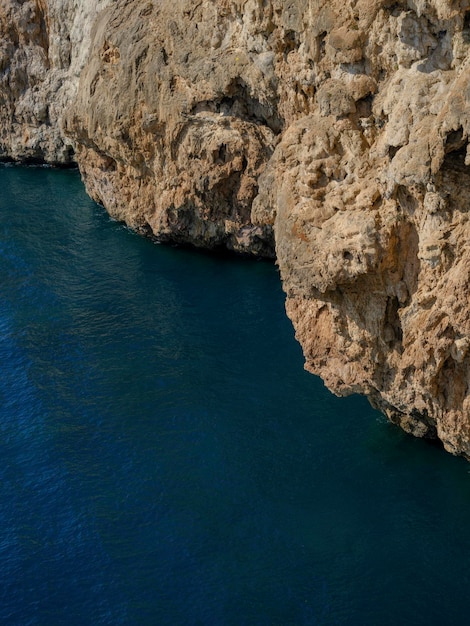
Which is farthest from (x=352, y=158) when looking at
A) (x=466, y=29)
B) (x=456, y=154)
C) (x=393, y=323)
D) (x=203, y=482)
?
(x=203, y=482)

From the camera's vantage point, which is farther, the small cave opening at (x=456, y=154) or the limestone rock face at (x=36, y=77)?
the limestone rock face at (x=36, y=77)

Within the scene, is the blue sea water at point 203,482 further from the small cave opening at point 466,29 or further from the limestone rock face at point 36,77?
the limestone rock face at point 36,77

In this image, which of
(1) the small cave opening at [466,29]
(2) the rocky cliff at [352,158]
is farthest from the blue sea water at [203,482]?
(1) the small cave opening at [466,29]

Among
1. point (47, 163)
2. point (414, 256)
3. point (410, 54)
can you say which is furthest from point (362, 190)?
point (47, 163)

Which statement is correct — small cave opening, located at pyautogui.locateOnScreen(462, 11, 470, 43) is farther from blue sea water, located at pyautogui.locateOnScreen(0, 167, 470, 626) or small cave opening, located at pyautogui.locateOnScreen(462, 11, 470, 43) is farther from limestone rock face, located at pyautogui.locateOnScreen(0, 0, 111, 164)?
limestone rock face, located at pyautogui.locateOnScreen(0, 0, 111, 164)

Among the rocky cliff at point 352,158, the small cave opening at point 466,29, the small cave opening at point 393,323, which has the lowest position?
the small cave opening at point 393,323

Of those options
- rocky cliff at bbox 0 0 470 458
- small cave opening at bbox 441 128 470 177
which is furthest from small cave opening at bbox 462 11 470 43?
small cave opening at bbox 441 128 470 177

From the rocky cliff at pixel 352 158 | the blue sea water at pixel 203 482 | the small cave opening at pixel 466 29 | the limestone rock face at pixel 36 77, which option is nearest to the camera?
the small cave opening at pixel 466 29
